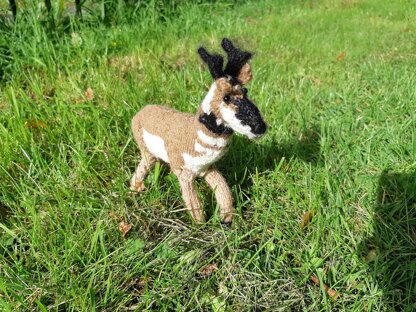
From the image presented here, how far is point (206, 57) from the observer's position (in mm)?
1191

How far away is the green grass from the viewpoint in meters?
1.24

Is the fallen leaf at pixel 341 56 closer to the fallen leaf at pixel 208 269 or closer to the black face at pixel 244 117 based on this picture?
the black face at pixel 244 117

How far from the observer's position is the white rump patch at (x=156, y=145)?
1.38 meters

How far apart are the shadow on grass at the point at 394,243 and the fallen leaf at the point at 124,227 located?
884 millimetres

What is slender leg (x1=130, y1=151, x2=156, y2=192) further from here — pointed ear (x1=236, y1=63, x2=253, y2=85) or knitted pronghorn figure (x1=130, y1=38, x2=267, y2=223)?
pointed ear (x1=236, y1=63, x2=253, y2=85)

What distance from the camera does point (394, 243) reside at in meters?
1.41

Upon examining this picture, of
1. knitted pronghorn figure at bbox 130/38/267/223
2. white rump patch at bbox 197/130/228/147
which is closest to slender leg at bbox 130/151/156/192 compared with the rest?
knitted pronghorn figure at bbox 130/38/267/223

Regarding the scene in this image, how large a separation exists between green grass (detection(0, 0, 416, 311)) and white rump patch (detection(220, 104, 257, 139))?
1.38ft

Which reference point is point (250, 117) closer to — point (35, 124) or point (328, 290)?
point (328, 290)

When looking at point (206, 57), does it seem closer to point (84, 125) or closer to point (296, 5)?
point (84, 125)

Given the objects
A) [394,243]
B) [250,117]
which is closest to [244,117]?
[250,117]

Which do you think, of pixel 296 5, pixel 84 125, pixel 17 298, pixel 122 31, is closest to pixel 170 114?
pixel 84 125

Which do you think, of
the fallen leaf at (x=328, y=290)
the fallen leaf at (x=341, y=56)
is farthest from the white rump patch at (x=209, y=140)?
the fallen leaf at (x=341, y=56)

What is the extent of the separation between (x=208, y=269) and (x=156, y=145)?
1.63 ft
